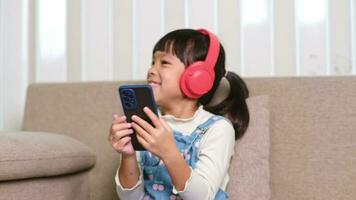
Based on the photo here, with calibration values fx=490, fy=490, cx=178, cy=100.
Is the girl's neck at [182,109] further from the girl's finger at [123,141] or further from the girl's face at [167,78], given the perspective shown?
the girl's finger at [123,141]

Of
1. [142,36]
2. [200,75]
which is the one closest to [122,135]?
[200,75]

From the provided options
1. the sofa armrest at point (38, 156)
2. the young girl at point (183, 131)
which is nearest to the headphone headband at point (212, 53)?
the young girl at point (183, 131)

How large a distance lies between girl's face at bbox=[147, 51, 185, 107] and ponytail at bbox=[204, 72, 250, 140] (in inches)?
5.7

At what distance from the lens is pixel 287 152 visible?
47.2 inches

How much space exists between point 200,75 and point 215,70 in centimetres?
10

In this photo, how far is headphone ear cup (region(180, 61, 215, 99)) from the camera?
3.47 feet

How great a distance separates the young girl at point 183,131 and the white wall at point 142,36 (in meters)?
0.39

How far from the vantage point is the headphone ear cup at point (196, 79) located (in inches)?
41.6

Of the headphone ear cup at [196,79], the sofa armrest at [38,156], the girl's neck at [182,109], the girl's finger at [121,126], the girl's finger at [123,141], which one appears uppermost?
the headphone ear cup at [196,79]

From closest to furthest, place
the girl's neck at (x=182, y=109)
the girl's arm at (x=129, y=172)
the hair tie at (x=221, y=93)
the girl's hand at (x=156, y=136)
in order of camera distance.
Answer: the girl's hand at (x=156, y=136) → the girl's arm at (x=129, y=172) → the girl's neck at (x=182, y=109) → the hair tie at (x=221, y=93)

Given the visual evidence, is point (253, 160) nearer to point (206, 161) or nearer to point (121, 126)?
point (206, 161)

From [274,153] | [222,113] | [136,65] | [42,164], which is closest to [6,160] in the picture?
[42,164]

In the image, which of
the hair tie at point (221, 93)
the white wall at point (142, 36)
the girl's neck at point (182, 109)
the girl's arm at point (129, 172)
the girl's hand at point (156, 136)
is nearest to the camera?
the girl's hand at point (156, 136)

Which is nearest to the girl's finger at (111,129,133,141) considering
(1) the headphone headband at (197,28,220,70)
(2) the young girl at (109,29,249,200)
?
(2) the young girl at (109,29,249,200)
